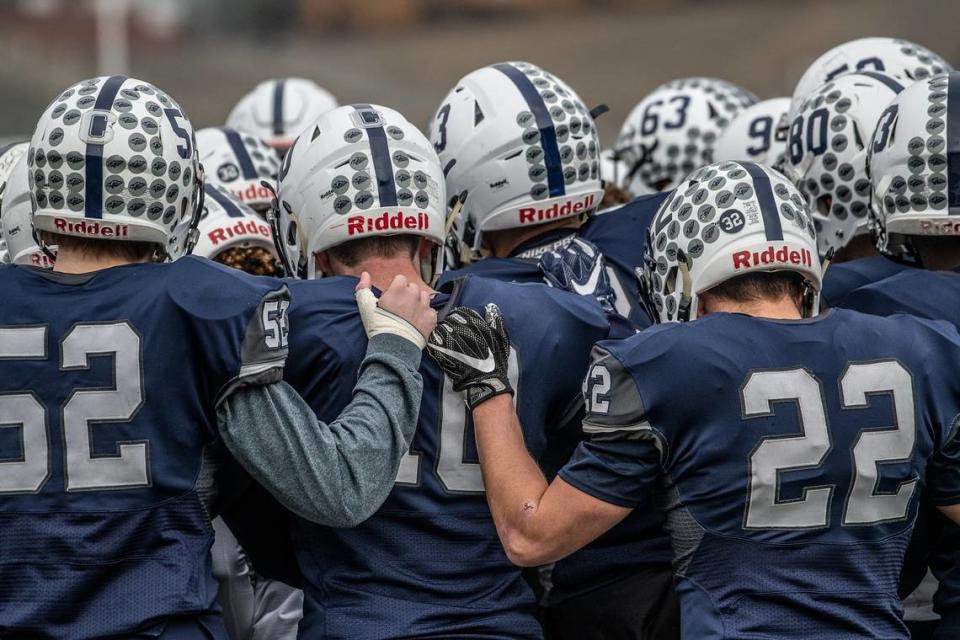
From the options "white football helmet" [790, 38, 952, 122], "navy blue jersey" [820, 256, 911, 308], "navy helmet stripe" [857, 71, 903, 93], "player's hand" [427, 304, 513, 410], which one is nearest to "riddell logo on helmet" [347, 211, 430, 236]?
"player's hand" [427, 304, 513, 410]

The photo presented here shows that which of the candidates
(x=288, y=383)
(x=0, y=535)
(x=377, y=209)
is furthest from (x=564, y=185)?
(x=0, y=535)

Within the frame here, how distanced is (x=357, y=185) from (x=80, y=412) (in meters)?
0.99

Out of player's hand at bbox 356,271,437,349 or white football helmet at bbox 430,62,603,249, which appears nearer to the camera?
player's hand at bbox 356,271,437,349

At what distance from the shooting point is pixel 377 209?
363 cm

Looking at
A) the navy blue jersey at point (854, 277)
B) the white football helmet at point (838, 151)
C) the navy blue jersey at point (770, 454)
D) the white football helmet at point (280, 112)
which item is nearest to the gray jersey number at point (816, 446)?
the navy blue jersey at point (770, 454)

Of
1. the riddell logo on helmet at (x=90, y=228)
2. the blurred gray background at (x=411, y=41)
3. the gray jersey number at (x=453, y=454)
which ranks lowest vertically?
the blurred gray background at (x=411, y=41)

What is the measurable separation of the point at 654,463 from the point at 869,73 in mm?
2567

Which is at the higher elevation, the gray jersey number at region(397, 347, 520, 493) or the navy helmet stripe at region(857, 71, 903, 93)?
the navy helmet stripe at region(857, 71, 903, 93)

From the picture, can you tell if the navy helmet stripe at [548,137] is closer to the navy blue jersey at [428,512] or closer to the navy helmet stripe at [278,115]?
the navy blue jersey at [428,512]

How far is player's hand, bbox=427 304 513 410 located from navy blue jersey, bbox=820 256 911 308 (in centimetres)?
126

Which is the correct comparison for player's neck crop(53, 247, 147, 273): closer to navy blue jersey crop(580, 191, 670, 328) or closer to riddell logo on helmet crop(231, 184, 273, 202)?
navy blue jersey crop(580, 191, 670, 328)

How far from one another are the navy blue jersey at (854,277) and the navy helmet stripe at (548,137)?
908 millimetres

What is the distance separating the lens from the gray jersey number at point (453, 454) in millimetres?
3410

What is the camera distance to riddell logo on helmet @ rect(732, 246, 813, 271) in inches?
132
